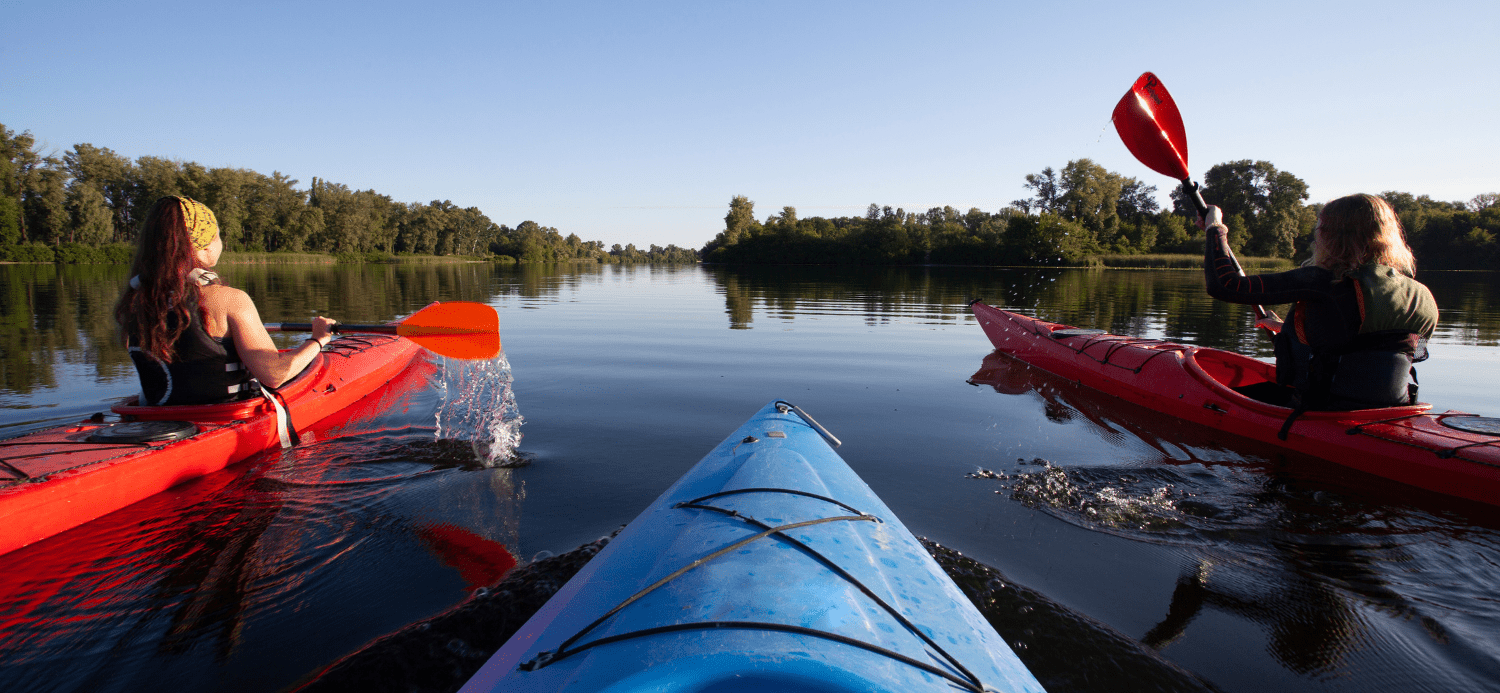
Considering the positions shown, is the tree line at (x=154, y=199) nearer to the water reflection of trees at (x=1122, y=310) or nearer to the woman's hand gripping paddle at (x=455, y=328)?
the water reflection of trees at (x=1122, y=310)

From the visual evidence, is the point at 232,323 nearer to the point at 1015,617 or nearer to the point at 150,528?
the point at 150,528

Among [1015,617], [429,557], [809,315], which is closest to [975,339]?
[809,315]

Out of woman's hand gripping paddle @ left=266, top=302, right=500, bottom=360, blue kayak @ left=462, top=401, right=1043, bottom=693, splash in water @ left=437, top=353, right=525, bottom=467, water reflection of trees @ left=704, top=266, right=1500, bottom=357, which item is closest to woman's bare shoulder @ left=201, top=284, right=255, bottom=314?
woman's hand gripping paddle @ left=266, top=302, right=500, bottom=360

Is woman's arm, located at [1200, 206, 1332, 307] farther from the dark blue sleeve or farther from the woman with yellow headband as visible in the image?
the woman with yellow headband

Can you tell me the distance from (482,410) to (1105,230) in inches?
2451

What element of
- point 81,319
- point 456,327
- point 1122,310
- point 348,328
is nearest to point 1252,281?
point 456,327

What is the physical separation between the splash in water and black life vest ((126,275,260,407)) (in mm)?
1317

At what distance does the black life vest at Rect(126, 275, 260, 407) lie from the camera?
3703mm

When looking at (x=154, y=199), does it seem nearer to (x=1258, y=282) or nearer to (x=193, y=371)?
(x=193, y=371)

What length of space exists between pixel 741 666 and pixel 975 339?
32.4 feet

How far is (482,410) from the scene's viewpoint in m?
5.48

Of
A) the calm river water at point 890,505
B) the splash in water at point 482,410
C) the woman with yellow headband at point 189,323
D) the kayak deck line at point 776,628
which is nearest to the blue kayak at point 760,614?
the kayak deck line at point 776,628

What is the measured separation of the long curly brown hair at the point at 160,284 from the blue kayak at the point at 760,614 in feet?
10.7

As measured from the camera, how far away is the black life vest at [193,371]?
370cm
